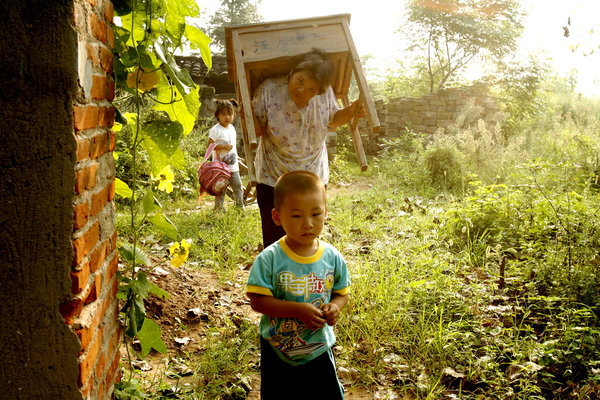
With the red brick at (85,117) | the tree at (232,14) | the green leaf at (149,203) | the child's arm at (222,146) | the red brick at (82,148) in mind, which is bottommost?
the green leaf at (149,203)

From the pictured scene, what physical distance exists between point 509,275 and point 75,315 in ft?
10.7

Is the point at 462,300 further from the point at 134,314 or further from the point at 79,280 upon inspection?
the point at 79,280

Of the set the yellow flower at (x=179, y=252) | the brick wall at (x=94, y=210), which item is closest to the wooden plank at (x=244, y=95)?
the yellow flower at (x=179, y=252)

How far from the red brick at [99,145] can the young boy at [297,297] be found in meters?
0.68

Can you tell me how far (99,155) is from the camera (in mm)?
1552

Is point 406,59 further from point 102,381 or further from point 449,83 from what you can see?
point 102,381

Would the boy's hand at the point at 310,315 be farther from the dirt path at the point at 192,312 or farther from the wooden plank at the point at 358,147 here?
the wooden plank at the point at 358,147

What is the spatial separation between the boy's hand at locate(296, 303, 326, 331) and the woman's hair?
164 centimetres

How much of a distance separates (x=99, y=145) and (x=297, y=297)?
898 millimetres

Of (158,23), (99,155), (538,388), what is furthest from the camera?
(538,388)

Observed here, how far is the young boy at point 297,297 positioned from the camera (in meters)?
1.76

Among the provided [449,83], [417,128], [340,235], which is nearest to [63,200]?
[340,235]

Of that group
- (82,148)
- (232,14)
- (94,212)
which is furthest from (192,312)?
(232,14)

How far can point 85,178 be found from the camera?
4.53ft
